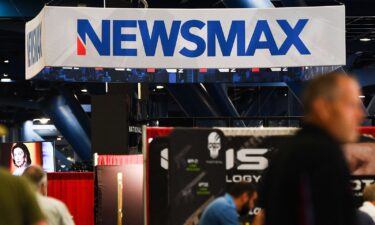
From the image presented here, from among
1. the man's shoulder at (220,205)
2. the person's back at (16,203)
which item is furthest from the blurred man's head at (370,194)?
the person's back at (16,203)

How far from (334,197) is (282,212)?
0.58 feet

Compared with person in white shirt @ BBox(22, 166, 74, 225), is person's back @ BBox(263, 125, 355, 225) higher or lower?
higher

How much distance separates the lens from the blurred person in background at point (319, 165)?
293 centimetres

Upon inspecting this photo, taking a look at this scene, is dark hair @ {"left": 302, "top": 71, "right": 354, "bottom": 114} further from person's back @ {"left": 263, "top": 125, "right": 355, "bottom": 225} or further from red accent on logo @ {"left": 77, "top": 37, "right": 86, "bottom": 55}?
red accent on logo @ {"left": 77, "top": 37, "right": 86, "bottom": 55}

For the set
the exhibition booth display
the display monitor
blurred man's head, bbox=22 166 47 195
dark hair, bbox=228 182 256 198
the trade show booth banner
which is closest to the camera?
blurred man's head, bbox=22 166 47 195

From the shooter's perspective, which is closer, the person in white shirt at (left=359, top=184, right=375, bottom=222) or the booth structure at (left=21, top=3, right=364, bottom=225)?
the person in white shirt at (left=359, top=184, right=375, bottom=222)

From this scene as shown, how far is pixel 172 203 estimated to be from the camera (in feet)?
30.3

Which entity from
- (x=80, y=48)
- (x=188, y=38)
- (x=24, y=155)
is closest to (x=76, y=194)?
A: (x=80, y=48)

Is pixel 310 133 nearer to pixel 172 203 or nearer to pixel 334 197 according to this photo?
pixel 334 197

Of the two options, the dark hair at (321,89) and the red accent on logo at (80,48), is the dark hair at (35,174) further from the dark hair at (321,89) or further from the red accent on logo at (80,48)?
the red accent on logo at (80,48)

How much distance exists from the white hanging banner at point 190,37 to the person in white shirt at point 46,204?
5175 millimetres

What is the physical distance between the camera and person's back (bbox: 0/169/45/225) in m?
4.19

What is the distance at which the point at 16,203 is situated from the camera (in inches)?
166

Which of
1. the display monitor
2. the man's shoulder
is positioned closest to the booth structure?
the man's shoulder
